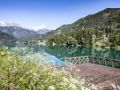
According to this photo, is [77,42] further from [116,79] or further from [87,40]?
[116,79]

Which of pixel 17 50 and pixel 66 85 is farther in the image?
pixel 17 50

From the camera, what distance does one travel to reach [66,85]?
544 cm

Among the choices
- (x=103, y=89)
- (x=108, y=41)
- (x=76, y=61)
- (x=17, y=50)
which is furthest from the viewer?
(x=108, y=41)

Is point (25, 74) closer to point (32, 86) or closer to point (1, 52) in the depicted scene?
point (32, 86)

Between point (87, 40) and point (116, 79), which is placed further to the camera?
point (87, 40)

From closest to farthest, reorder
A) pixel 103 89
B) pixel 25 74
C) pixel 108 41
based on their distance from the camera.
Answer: pixel 25 74, pixel 103 89, pixel 108 41

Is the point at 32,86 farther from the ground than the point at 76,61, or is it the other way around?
the point at 32,86

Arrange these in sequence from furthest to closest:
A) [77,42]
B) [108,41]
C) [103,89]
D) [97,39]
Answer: [77,42], [97,39], [108,41], [103,89]

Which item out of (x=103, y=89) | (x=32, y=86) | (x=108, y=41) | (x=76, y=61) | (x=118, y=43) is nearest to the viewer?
(x=32, y=86)

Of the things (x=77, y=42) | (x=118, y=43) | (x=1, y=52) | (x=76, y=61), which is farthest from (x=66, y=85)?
(x=77, y=42)

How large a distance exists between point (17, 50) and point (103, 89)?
572 centimetres

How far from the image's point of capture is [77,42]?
→ 16588cm

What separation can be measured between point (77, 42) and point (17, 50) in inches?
6114

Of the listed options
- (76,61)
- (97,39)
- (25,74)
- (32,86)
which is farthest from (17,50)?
(97,39)
